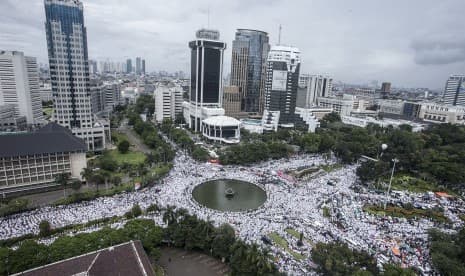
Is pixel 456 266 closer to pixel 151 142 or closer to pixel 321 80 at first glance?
pixel 151 142

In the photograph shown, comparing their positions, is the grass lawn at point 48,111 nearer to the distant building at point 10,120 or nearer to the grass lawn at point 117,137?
the distant building at point 10,120

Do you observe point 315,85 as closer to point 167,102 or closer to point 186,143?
point 167,102

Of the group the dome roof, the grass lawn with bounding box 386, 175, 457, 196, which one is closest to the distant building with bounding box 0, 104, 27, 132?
the dome roof

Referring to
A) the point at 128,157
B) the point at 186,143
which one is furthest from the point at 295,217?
the point at 128,157

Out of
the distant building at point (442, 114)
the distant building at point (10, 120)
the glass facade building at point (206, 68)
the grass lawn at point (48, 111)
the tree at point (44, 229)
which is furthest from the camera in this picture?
the distant building at point (442, 114)

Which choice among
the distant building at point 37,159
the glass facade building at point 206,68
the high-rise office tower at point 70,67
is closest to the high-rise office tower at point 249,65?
the glass facade building at point 206,68

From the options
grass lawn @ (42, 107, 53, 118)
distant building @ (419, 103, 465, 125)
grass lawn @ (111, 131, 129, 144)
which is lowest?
grass lawn @ (111, 131, 129, 144)

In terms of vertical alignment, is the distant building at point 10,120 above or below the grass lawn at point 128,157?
above

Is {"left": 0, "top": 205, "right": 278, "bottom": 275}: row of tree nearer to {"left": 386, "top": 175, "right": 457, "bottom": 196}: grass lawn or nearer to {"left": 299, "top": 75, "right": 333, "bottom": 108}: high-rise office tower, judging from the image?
{"left": 386, "top": 175, "right": 457, "bottom": 196}: grass lawn
